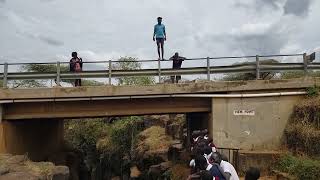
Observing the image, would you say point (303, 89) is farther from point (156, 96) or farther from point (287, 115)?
point (156, 96)

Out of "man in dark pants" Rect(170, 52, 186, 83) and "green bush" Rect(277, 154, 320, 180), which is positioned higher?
"man in dark pants" Rect(170, 52, 186, 83)

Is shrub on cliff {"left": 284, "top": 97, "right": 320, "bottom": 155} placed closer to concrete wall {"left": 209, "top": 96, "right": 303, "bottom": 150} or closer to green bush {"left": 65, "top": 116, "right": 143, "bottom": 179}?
concrete wall {"left": 209, "top": 96, "right": 303, "bottom": 150}

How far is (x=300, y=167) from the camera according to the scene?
15180mm

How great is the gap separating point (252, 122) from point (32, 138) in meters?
10.8

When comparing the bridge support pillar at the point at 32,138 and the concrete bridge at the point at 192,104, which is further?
the bridge support pillar at the point at 32,138

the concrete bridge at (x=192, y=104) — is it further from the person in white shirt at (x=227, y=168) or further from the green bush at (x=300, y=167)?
the person in white shirt at (x=227, y=168)

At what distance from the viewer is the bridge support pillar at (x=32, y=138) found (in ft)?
64.2

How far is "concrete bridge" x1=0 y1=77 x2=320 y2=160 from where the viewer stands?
59.9 ft

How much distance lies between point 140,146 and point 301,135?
12932mm

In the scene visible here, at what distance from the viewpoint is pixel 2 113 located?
63.4 feet

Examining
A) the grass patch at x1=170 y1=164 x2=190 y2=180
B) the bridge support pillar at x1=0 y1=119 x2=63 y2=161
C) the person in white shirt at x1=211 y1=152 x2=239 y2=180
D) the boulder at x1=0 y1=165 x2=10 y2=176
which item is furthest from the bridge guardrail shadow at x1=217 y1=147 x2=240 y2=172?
the person in white shirt at x1=211 y1=152 x2=239 y2=180

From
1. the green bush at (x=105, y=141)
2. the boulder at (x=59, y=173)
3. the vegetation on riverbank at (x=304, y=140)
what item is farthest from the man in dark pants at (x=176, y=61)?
the green bush at (x=105, y=141)

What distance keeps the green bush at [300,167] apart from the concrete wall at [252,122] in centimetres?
163

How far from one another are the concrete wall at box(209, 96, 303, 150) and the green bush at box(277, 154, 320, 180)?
5.34 ft
